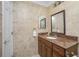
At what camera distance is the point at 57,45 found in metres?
1.08

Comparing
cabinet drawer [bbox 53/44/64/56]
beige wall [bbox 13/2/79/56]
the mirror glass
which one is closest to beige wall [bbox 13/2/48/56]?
beige wall [bbox 13/2/79/56]

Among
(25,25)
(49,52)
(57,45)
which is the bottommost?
(49,52)

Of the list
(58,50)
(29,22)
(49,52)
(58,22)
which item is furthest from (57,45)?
(29,22)

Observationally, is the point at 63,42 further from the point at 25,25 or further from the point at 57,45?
the point at 25,25

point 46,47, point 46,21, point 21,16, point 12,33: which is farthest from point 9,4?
point 46,47

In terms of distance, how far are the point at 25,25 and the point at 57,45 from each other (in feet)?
1.47

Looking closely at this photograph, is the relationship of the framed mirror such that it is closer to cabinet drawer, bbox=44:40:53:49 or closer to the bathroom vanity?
the bathroom vanity

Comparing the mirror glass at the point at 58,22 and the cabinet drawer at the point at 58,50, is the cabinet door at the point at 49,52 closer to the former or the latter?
the cabinet drawer at the point at 58,50

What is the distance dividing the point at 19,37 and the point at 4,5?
39 cm

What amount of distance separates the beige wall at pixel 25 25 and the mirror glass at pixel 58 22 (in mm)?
113

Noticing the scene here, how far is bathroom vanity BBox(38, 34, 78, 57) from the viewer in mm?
990

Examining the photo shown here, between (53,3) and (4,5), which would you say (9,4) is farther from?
(53,3)

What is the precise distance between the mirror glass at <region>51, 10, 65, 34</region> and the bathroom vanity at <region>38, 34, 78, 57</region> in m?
0.08

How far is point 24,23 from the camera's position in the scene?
1140 millimetres
